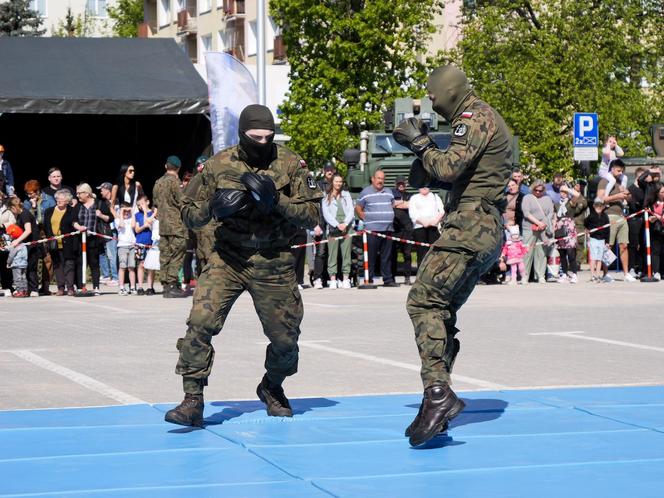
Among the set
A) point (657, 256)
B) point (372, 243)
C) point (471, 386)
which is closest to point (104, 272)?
point (372, 243)

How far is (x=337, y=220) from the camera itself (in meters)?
22.7

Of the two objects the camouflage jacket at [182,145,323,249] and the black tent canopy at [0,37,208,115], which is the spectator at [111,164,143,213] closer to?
the black tent canopy at [0,37,208,115]

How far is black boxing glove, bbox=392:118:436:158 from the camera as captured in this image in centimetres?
769

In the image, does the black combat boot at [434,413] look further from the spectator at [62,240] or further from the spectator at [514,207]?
the spectator at [514,207]

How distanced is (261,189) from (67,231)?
569 inches

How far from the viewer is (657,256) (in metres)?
24.1

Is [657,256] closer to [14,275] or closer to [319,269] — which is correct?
[319,269]

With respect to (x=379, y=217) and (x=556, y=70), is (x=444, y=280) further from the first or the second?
(x=556, y=70)

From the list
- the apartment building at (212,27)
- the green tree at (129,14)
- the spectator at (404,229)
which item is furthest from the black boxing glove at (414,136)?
the green tree at (129,14)

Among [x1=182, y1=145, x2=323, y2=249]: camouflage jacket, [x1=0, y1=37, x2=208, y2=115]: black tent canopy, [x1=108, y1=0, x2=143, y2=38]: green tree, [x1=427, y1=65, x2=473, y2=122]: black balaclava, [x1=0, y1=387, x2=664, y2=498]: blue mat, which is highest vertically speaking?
[x1=108, y1=0, x2=143, y2=38]: green tree

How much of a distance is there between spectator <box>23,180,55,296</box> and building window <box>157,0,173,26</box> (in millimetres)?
49800

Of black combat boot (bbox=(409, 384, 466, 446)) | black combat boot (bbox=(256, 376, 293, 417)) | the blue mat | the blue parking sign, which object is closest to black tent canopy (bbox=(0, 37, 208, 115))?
the blue parking sign

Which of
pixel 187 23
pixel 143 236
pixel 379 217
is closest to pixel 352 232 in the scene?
pixel 379 217

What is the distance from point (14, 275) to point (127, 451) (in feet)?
47.2
